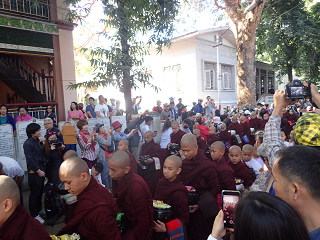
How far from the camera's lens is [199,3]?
15.6 metres

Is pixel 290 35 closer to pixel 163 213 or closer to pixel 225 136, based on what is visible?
pixel 225 136

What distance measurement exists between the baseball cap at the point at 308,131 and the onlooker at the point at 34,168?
4.19m

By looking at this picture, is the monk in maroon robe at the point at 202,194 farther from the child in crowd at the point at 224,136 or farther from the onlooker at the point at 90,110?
the onlooker at the point at 90,110

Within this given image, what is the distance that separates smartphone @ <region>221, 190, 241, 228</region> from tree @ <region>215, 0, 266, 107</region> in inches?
560

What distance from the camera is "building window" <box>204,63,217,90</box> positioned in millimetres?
17797

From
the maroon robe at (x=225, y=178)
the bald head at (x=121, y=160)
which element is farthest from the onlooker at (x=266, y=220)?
the maroon robe at (x=225, y=178)

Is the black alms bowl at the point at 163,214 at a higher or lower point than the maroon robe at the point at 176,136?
lower

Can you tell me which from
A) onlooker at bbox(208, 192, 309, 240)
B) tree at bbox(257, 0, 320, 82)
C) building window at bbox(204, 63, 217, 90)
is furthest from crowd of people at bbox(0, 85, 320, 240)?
tree at bbox(257, 0, 320, 82)

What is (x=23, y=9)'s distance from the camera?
8703 mm

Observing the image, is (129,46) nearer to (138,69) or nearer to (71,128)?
(138,69)

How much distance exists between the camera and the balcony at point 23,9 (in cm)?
828

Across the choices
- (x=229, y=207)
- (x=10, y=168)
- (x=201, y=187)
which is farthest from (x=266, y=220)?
(x=10, y=168)

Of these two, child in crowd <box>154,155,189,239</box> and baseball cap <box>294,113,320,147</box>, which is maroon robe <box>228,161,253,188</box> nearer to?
child in crowd <box>154,155,189,239</box>

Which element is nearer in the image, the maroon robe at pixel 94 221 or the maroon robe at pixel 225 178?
the maroon robe at pixel 94 221
